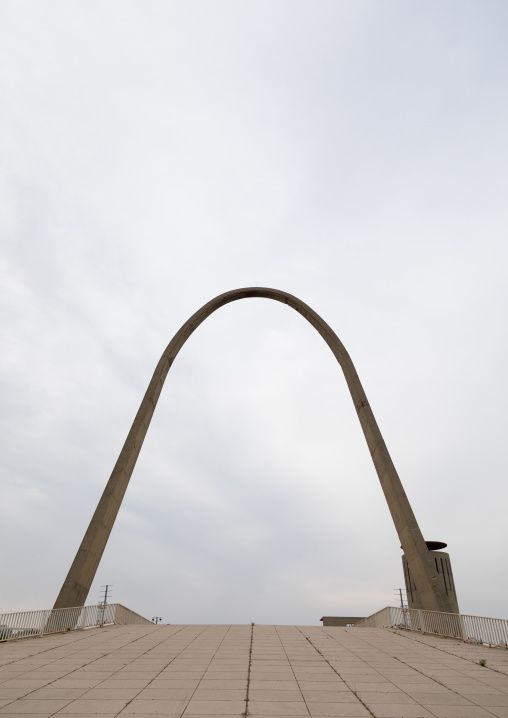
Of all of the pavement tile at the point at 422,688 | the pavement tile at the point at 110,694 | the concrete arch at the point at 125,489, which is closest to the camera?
the pavement tile at the point at 110,694

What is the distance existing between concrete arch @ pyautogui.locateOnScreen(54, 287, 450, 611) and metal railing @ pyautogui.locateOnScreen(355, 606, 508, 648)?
203 cm

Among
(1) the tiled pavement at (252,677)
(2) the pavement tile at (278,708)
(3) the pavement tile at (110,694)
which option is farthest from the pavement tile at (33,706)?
(2) the pavement tile at (278,708)

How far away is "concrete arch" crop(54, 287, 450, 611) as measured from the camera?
1952 centimetres

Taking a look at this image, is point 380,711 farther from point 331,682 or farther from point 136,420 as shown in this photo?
point 136,420

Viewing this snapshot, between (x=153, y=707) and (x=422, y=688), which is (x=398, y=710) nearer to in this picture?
(x=422, y=688)

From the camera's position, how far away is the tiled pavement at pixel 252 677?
270 inches

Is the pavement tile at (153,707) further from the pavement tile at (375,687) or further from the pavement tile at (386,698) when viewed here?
the pavement tile at (375,687)

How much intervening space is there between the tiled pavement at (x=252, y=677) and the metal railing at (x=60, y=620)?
2.10ft

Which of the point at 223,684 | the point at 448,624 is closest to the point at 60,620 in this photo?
the point at 223,684

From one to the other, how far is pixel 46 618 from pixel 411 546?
47.1ft

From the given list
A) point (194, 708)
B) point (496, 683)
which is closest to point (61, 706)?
point (194, 708)

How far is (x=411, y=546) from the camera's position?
20.9m

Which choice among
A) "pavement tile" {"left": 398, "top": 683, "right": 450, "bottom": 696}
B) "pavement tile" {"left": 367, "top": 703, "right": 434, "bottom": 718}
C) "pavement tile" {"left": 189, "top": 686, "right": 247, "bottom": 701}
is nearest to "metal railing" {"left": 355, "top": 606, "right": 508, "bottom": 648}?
"pavement tile" {"left": 398, "top": 683, "right": 450, "bottom": 696}

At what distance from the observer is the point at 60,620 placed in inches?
621
